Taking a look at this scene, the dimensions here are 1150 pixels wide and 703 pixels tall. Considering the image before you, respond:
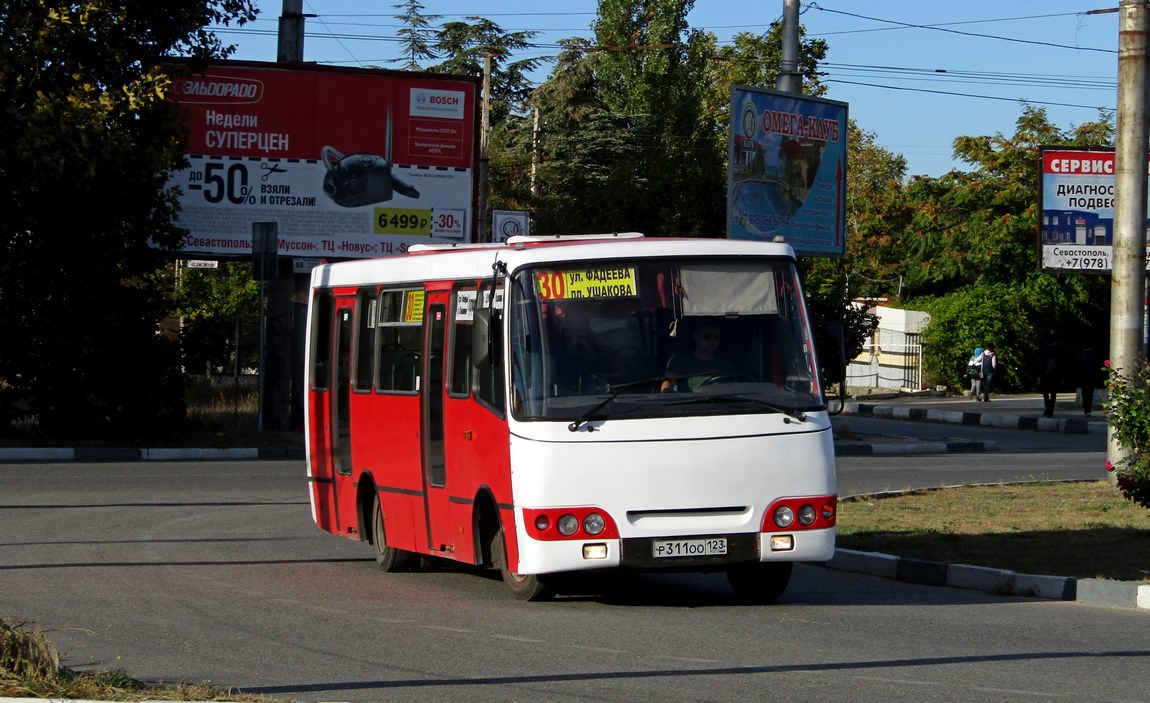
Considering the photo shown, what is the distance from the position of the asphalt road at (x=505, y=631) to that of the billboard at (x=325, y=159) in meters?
13.7

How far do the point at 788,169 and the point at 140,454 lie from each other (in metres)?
11.9

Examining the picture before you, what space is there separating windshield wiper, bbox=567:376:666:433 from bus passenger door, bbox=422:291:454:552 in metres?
1.87

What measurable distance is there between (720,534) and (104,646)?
375 cm

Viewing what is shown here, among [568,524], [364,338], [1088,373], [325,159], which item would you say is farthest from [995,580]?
[1088,373]

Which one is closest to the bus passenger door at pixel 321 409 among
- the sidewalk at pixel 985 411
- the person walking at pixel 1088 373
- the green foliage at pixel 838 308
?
the sidewalk at pixel 985 411

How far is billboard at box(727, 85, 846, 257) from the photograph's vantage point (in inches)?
1125

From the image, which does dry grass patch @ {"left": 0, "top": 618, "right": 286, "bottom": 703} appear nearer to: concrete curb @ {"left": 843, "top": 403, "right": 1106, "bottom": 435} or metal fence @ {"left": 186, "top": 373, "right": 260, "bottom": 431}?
metal fence @ {"left": 186, "top": 373, "right": 260, "bottom": 431}

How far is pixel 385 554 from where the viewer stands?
13.5 m

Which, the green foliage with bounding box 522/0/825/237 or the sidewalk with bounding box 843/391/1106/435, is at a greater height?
the green foliage with bounding box 522/0/825/237

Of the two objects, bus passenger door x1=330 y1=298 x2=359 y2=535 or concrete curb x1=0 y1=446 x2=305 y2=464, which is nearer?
bus passenger door x1=330 y1=298 x2=359 y2=535

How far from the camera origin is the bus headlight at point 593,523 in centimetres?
1048

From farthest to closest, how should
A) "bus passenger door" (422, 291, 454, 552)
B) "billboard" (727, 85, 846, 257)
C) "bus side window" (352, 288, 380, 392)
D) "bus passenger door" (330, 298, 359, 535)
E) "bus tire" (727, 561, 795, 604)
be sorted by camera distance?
"billboard" (727, 85, 846, 257) < "bus passenger door" (330, 298, 359, 535) < "bus side window" (352, 288, 380, 392) < "bus passenger door" (422, 291, 454, 552) < "bus tire" (727, 561, 795, 604)

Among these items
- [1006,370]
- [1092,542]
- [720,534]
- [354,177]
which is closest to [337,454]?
[720,534]

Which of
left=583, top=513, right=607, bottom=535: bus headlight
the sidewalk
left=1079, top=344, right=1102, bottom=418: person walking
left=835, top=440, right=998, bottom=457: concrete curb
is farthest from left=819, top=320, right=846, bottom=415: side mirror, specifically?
left=1079, top=344, right=1102, bottom=418: person walking
